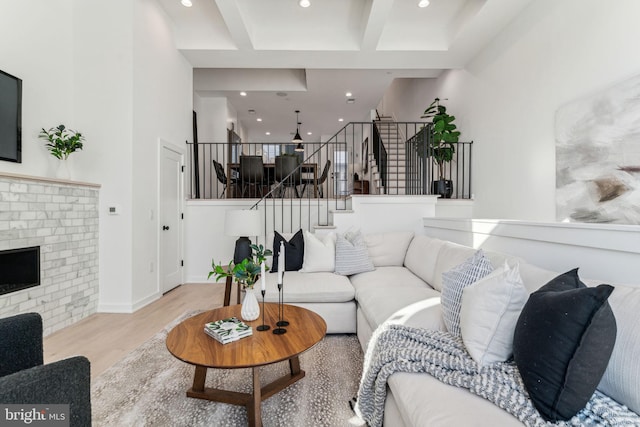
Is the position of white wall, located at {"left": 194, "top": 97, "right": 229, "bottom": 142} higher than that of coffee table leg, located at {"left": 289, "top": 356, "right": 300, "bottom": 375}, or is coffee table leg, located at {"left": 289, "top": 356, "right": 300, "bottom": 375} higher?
white wall, located at {"left": 194, "top": 97, "right": 229, "bottom": 142}

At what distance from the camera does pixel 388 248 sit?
3662 millimetres

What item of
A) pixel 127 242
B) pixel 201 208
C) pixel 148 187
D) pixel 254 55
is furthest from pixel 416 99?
pixel 127 242

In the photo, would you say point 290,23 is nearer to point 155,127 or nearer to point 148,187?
point 155,127

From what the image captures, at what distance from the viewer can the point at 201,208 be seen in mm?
5035

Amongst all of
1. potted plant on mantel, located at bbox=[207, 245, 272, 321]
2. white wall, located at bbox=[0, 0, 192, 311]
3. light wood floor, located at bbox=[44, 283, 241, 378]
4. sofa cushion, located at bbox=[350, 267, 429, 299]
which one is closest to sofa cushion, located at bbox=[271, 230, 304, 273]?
sofa cushion, located at bbox=[350, 267, 429, 299]

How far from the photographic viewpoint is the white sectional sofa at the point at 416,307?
3.46 feet

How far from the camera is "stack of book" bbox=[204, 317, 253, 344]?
5.56ft

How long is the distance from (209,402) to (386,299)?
1356mm

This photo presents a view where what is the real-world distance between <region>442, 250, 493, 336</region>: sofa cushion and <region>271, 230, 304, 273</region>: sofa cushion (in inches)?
72.7

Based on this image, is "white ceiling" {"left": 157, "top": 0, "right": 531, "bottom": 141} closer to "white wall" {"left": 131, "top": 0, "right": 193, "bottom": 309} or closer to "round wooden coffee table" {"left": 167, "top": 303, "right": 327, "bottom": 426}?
"white wall" {"left": 131, "top": 0, "right": 193, "bottom": 309}

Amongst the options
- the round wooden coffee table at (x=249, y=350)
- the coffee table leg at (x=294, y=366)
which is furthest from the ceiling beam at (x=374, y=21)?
the coffee table leg at (x=294, y=366)

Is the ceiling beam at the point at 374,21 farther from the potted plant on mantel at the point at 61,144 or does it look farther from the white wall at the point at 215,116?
the white wall at the point at 215,116

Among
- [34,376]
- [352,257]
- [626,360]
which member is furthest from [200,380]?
[626,360]

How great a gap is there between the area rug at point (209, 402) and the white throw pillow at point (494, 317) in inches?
32.2
